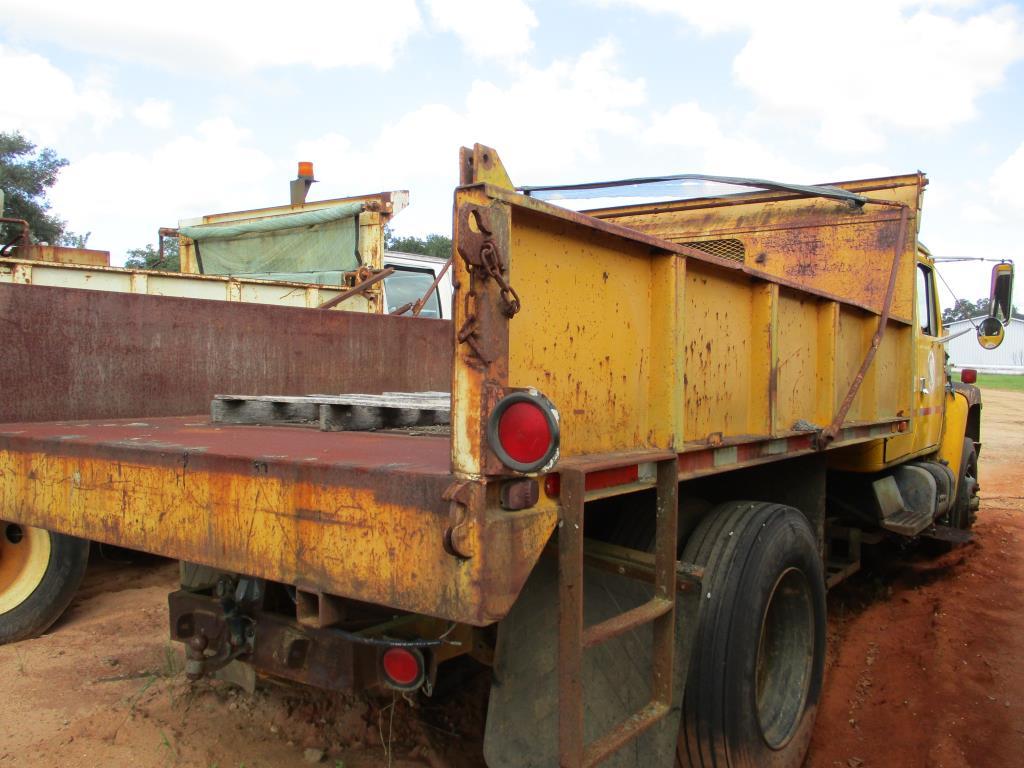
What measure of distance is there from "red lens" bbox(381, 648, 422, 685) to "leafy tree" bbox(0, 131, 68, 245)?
23215 millimetres

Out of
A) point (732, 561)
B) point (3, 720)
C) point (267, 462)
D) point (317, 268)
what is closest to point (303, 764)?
point (3, 720)

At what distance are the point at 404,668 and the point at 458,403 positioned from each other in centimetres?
85

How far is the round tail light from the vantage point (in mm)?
1605

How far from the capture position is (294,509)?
6.18ft

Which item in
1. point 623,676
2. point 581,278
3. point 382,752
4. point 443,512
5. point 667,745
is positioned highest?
point 581,278

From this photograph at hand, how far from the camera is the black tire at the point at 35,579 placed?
401 cm

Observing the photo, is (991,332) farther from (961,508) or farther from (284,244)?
(284,244)

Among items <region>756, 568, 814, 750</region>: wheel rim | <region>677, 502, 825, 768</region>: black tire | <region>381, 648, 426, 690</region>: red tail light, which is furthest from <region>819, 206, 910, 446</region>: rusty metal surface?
<region>381, 648, 426, 690</region>: red tail light

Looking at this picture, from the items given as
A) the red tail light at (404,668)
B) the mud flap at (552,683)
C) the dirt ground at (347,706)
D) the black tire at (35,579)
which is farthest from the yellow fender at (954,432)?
the black tire at (35,579)

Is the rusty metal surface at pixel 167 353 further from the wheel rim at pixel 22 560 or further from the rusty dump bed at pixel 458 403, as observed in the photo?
the wheel rim at pixel 22 560

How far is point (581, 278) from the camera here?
1.99 meters

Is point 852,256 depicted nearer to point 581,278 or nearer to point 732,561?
point 732,561

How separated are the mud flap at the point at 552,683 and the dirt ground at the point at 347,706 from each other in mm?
835

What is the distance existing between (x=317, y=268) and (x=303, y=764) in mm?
4538
